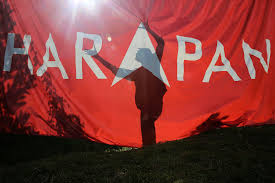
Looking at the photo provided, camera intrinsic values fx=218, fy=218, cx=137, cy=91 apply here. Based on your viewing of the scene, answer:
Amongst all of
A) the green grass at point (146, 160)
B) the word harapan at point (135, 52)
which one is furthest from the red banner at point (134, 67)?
the green grass at point (146, 160)

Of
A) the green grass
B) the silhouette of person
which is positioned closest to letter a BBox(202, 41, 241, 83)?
the silhouette of person

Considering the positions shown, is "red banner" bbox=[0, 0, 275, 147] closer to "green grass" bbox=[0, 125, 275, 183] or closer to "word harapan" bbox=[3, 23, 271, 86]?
"word harapan" bbox=[3, 23, 271, 86]

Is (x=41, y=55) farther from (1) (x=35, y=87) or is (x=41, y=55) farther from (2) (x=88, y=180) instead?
(2) (x=88, y=180)

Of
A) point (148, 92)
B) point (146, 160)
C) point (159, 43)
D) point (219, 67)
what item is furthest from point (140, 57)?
point (146, 160)

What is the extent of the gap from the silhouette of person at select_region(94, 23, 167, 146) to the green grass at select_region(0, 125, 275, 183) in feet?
1.25

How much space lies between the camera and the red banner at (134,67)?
2342 millimetres

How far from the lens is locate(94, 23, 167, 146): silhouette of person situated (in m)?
2.57

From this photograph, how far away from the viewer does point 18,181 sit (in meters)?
2.08

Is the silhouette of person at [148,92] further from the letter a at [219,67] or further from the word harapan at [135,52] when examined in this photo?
the letter a at [219,67]

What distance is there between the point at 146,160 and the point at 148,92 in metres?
0.81

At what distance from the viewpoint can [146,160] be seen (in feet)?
8.51

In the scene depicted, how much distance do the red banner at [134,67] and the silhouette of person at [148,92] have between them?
12 mm

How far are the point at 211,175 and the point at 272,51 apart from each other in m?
2.00

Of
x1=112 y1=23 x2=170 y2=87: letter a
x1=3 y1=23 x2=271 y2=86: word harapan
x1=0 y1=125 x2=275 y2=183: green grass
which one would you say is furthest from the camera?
x1=112 y1=23 x2=170 y2=87: letter a
